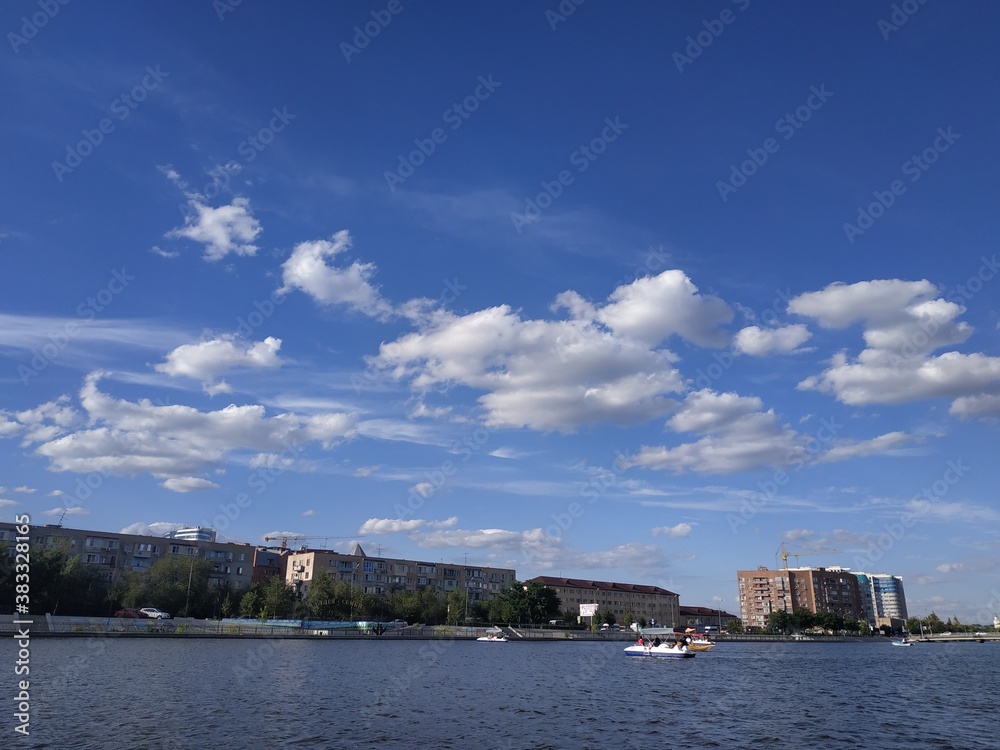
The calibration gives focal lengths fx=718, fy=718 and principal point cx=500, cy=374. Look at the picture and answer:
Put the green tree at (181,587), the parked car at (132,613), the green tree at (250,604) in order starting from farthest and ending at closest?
the green tree at (250,604), the green tree at (181,587), the parked car at (132,613)

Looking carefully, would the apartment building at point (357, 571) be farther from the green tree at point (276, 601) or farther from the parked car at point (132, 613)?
the parked car at point (132, 613)

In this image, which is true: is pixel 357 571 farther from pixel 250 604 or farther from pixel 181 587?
pixel 181 587

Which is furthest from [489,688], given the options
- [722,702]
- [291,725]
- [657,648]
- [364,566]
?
[364,566]

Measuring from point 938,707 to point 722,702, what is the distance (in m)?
16.2

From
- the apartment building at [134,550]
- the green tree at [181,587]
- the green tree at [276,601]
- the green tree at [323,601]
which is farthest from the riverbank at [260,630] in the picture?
the apartment building at [134,550]

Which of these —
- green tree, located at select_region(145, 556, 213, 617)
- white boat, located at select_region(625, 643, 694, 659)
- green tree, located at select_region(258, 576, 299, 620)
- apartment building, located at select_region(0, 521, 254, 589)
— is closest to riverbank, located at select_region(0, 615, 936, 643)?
green tree, located at select_region(145, 556, 213, 617)

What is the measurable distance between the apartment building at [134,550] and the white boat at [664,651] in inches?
3468

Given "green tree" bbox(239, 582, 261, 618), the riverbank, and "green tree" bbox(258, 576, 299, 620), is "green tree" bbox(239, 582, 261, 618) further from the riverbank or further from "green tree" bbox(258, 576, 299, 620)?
the riverbank

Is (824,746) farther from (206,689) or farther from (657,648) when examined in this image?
(657,648)

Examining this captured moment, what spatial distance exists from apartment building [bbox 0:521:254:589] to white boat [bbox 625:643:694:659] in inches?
3468

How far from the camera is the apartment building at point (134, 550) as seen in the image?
138 metres

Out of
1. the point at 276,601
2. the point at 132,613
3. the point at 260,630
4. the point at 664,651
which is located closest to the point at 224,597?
the point at 276,601

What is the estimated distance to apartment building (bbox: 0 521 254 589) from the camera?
138375 mm

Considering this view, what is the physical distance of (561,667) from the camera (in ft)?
269
